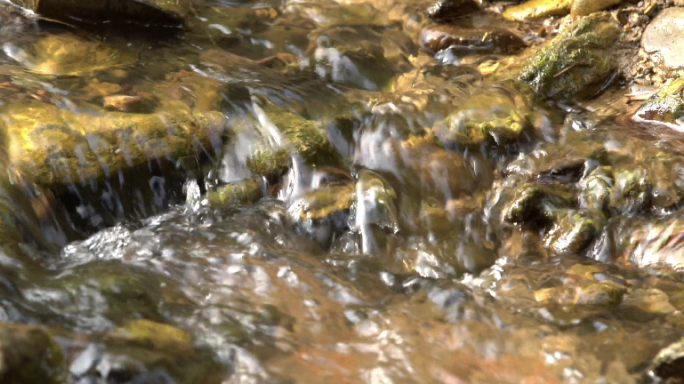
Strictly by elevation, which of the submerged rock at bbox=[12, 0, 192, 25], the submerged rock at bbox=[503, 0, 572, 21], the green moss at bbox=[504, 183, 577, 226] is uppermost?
→ the submerged rock at bbox=[12, 0, 192, 25]

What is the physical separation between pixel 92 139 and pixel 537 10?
5.02 metres

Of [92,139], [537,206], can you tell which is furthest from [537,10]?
[92,139]

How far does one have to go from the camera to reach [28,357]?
2537 millimetres

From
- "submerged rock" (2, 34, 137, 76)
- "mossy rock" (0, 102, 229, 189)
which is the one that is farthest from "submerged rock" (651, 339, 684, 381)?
"submerged rock" (2, 34, 137, 76)

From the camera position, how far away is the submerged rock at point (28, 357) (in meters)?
2.43

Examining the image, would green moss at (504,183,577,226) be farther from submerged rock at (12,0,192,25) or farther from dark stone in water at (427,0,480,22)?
submerged rock at (12,0,192,25)

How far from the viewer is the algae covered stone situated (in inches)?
220

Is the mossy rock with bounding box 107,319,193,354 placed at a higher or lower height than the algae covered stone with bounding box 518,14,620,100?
lower

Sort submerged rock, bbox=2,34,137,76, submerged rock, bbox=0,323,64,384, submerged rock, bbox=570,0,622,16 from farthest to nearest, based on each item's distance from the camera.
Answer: submerged rock, bbox=570,0,622,16
submerged rock, bbox=2,34,137,76
submerged rock, bbox=0,323,64,384

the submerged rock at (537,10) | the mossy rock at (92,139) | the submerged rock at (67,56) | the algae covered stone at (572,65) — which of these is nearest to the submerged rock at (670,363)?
the algae covered stone at (572,65)

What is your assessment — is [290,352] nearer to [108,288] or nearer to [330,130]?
[108,288]

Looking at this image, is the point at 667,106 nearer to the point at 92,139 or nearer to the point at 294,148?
the point at 294,148

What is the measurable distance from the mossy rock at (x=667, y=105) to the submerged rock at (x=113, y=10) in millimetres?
4733

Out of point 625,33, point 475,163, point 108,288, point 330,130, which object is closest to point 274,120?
point 330,130
